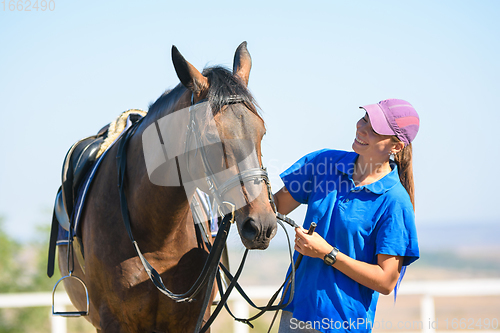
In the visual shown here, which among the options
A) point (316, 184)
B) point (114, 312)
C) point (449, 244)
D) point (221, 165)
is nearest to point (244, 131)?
point (221, 165)

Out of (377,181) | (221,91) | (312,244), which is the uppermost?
(221,91)

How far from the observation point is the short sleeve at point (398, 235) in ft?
6.98

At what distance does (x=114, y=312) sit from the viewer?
2555 millimetres

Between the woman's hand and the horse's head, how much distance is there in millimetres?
248

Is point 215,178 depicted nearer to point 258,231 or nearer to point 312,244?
point 258,231

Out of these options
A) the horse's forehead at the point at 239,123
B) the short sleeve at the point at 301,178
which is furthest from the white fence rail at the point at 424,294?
the horse's forehead at the point at 239,123

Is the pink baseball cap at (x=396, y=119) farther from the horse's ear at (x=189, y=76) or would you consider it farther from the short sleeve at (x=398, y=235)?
the horse's ear at (x=189, y=76)

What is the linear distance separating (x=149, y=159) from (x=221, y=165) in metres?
0.61

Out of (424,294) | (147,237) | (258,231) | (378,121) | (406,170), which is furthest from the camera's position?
(424,294)

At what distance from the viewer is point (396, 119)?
7.27 ft

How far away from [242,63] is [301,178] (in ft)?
2.41

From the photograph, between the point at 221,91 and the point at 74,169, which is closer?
the point at 221,91

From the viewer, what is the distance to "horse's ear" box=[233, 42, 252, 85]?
2474 mm

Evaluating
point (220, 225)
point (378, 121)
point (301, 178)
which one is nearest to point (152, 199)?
point (220, 225)
